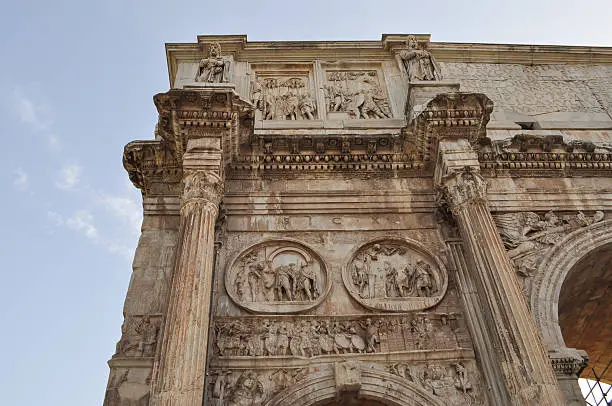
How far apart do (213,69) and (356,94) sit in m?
2.89

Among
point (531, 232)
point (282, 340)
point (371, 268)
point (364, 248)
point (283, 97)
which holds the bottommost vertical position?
point (282, 340)

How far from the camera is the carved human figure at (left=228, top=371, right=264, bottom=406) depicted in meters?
6.64

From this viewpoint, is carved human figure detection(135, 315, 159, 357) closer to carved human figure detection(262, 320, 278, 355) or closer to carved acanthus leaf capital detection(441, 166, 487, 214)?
carved human figure detection(262, 320, 278, 355)

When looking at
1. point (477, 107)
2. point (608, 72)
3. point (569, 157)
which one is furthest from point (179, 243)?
point (608, 72)

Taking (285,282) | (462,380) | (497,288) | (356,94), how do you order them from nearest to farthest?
1. (497,288)
2. (462,380)
3. (285,282)
4. (356,94)

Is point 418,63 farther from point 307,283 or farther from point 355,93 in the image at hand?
point 307,283

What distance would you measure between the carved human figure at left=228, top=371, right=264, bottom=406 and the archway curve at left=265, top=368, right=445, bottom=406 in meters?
0.19

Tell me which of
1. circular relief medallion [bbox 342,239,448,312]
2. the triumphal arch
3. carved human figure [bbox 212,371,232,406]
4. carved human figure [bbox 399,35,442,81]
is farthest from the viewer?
carved human figure [bbox 399,35,442,81]

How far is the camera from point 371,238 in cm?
847

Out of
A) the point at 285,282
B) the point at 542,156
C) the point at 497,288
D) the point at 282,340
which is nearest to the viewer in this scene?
the point at 497,288

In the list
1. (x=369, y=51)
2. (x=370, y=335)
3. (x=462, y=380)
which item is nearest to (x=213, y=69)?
(x=369, y=51)

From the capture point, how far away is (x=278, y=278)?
7.94m

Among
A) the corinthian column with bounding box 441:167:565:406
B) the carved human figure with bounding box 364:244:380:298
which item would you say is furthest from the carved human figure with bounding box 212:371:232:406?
the corinthian column with bounding box 441:167:565:406

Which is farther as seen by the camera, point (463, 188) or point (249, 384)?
point (463, 188)
